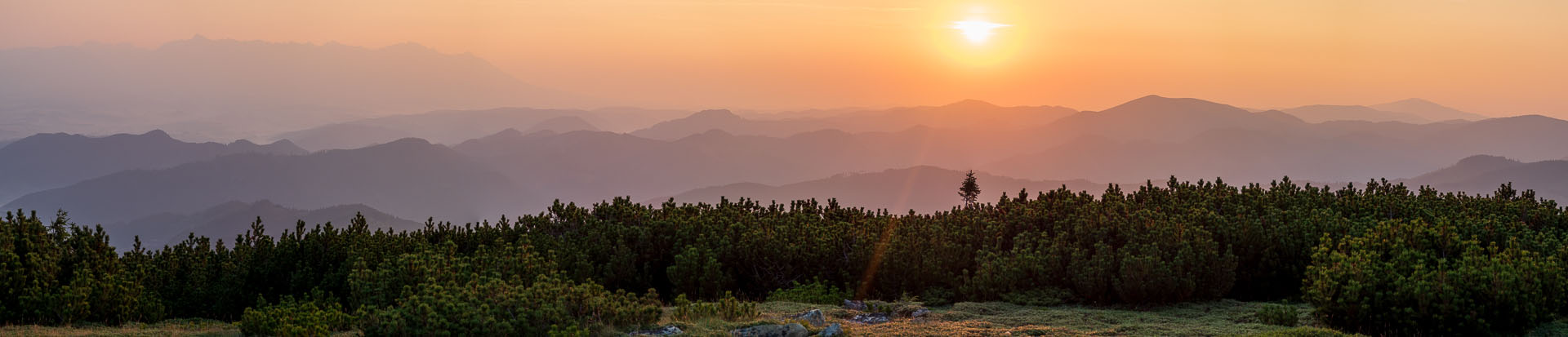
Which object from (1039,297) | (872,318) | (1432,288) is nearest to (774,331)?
(872,318)

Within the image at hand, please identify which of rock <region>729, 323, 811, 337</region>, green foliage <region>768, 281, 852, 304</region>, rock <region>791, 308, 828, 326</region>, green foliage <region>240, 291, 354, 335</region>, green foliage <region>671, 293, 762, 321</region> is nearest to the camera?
rock <region>729, 323, 811, 337</region>

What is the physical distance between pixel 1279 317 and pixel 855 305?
19.7ft

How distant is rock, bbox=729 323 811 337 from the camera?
41.3 ft

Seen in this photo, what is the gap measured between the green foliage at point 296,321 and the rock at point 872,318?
23.2 ft

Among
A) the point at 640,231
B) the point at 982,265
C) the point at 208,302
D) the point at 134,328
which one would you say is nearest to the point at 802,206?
the point at 640,231

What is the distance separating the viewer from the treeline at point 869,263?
1339 cm

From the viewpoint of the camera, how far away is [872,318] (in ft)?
48.5

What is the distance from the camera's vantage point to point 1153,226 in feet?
58.4

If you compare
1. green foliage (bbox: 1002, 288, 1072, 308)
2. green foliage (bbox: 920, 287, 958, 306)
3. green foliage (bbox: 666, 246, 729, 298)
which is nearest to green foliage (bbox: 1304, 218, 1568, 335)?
green foliage (bbox: 1002, 288, 1072, 308)

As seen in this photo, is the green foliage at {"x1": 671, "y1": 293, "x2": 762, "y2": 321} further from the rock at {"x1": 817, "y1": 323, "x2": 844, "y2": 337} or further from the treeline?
the rock at {"x1": 817, "y1": 323, "x2": 844, "y2": 337}

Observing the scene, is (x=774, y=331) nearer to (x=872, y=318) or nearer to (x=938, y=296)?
(x=872, y=318)

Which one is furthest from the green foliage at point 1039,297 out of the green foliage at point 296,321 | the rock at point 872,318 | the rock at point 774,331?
the green foliage at point 296,321

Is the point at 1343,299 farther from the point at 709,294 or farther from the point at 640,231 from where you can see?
the point at 640,231

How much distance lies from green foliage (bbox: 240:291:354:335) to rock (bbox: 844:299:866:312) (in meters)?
7.29
